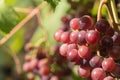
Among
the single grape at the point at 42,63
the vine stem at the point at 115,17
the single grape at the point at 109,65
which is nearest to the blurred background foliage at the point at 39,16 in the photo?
the single grape at the point at 42,63

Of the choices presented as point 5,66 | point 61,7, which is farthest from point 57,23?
point 5,66

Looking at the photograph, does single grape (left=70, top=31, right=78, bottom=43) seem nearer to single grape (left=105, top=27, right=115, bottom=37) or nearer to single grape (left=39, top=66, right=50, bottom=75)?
single grape (left=105, top=27, right=115, bottom=37)

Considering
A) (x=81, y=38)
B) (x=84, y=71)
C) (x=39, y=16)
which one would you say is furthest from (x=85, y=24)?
(x=39, y=16)

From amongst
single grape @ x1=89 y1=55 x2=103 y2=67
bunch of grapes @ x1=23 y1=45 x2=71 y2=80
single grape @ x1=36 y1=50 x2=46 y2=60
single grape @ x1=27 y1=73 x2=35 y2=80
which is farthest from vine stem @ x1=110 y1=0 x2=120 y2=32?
single grape @ x1=27 y1=73 x2=35 y2=80

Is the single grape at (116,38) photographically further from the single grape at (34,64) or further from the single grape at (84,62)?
the single grape at (34,64)

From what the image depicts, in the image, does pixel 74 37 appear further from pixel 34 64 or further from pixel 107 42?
pixel 34 64

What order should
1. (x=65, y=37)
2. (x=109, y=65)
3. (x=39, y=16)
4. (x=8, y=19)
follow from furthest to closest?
(x=39, y=16)
(x=8, y=19)
(x=65, y=37)
(x=109, y=65)

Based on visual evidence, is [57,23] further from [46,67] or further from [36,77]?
[46,67]
